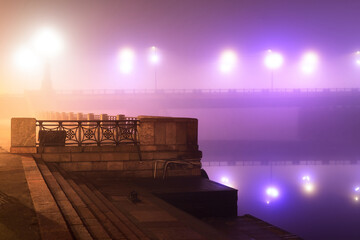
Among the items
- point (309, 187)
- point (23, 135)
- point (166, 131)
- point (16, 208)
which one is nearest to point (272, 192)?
point (309, 187)

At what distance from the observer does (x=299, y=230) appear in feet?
67.2

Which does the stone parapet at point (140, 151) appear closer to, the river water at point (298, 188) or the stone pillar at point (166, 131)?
the stone pillar at point (166, 131)

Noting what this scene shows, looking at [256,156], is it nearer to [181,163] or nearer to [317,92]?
[317,92]

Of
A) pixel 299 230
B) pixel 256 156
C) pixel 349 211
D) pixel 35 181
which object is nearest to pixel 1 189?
pixel 35 181

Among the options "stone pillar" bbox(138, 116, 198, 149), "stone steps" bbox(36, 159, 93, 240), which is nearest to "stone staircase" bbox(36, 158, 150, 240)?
"stone steps" bbox(36, 159, 93, 240)

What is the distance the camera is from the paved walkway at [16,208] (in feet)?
20.4

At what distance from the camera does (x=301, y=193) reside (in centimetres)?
3072

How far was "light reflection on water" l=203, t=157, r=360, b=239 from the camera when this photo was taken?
21.6 meters

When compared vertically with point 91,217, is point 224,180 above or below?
below

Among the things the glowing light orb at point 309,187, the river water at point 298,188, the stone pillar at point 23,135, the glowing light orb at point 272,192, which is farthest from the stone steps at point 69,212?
the glowing light orb at point 309,187

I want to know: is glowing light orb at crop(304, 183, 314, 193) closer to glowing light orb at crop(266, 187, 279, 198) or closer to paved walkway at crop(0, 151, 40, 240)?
glowing light orb at crop(266, 187, 279, 198)

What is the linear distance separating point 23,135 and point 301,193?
2256 cm

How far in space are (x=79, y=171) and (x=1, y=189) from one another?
225 inches

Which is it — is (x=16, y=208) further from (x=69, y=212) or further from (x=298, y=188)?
(x=298, y=188)
